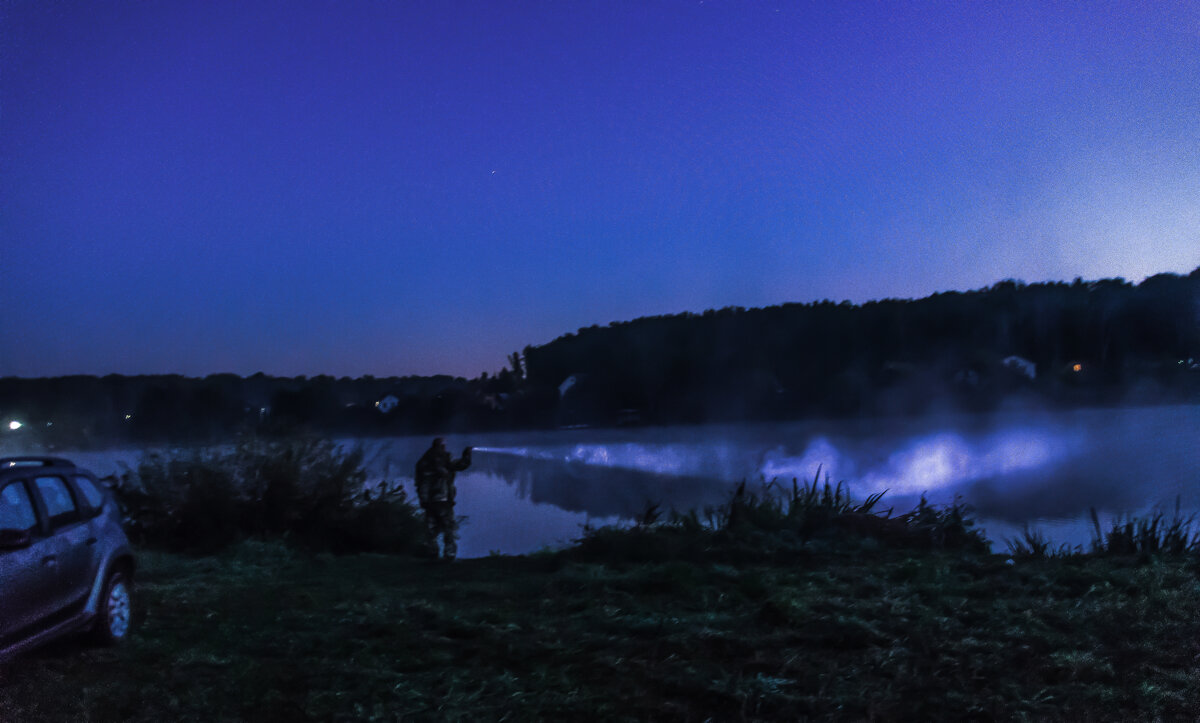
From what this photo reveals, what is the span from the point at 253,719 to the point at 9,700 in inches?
67.8

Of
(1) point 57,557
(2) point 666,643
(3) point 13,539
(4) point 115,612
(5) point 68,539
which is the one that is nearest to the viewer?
(3) point 13,539

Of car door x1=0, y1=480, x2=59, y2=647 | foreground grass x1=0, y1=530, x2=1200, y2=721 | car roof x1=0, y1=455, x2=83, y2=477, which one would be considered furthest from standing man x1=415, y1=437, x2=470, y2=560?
car door x1=0, y1=480, x2=59, y2=647

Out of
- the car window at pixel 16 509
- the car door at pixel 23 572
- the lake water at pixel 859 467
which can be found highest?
the car window at pixel 16 509

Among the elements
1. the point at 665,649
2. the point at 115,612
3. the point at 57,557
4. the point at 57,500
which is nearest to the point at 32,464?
the point at 57,500

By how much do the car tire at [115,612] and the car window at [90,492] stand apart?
59 cm

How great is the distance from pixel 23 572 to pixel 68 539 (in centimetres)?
71

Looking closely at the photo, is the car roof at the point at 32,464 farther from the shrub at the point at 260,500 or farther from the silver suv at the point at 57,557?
the shrub at the point at 260,500

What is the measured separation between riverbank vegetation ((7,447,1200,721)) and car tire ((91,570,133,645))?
7.0 inches

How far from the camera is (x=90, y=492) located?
25.7 ft

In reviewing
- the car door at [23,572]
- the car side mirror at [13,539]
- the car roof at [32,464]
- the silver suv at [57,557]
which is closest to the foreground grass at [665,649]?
the silver suv at [57,557]

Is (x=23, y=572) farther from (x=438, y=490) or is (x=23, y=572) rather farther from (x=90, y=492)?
(x=438, y=490)

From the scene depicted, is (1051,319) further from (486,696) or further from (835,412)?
(486,696)

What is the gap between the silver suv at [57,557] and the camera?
244 inches

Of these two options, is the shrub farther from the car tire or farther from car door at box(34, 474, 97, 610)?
car door at box(34, 474, 97, 610)
